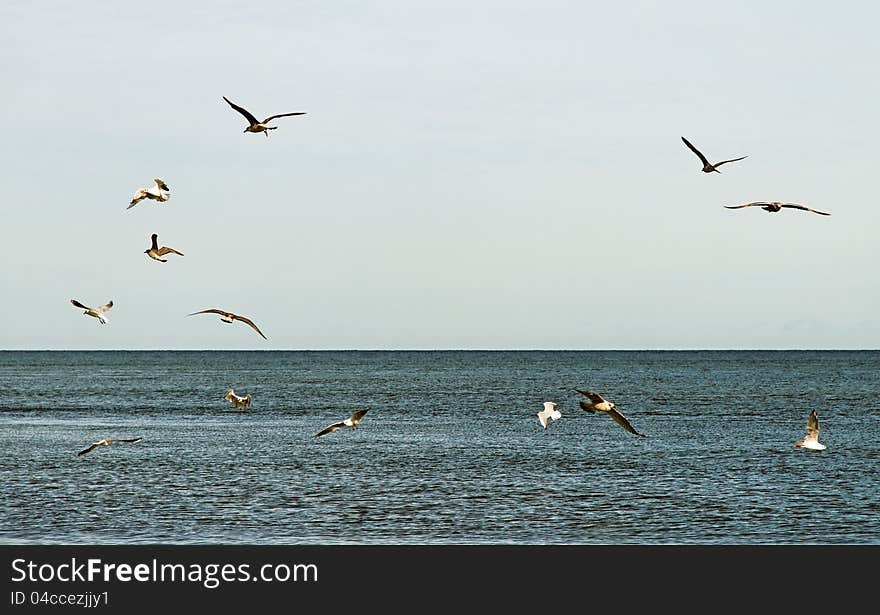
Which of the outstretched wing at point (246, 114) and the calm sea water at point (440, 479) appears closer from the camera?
the outstretched wing at point (246, 114)

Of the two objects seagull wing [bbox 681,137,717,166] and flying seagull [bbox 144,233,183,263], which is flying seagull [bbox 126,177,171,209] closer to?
flying seagull [bbox 144,233,183,263]

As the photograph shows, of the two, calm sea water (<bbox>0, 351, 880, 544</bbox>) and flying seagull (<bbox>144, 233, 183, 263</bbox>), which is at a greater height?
flying seagull (<bbox>144, 233, 183, 263</bbox>)

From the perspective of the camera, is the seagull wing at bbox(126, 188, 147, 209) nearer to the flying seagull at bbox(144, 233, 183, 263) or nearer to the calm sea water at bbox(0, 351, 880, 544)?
the flying seagull at bbox(144, 233, 183, 263)

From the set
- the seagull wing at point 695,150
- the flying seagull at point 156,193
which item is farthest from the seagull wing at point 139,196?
the seagull wing at point 695,150

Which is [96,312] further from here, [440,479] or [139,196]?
[440,479]

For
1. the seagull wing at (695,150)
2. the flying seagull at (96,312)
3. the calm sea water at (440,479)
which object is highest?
the seagull wing at (695,150)

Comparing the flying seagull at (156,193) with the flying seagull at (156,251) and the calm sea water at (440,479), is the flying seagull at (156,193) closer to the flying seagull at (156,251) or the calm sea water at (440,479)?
the flying seagull at (156,251)

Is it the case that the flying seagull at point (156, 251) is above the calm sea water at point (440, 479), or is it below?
above

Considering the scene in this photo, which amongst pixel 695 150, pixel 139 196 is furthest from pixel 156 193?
pixel 695 150

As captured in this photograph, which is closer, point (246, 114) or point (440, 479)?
point (246, 114)

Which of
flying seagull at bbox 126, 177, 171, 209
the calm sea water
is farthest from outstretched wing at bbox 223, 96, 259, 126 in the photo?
the calm sea water

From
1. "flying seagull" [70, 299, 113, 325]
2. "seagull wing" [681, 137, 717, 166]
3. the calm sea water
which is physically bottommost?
the calm sea water

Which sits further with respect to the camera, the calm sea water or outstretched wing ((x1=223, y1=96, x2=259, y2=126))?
the calm sea water
